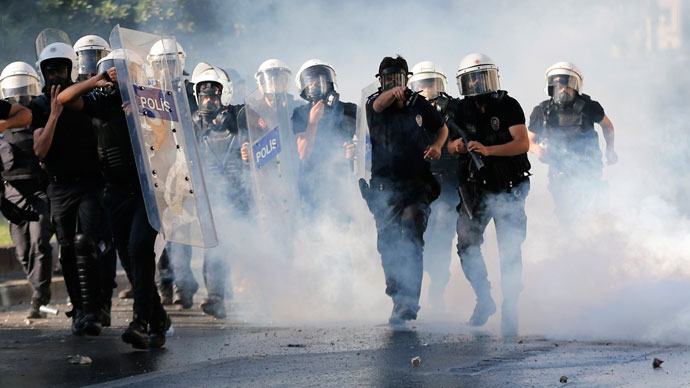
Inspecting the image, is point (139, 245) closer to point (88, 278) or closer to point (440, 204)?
point (88, 278)

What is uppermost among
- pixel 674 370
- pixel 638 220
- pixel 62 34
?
pixel 62 34

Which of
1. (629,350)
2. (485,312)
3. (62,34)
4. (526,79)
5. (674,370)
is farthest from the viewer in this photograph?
(526,79)

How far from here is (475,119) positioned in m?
7.82

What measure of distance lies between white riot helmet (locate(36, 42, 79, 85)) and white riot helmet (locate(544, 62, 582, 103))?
462 centimetres

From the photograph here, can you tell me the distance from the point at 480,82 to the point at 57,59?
8.67ft

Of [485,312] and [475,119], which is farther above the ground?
[475,119]

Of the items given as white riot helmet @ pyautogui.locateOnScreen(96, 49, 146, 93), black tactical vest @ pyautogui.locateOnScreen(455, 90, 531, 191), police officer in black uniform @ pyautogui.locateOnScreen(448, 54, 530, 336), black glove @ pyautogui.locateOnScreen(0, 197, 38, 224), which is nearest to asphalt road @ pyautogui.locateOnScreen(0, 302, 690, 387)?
police officer in black uniform @ pyautogui.locateOnScreen(448, 54, 530, 336)

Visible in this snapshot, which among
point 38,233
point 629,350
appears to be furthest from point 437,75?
point 629,350

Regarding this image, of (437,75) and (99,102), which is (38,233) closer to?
(99,102)

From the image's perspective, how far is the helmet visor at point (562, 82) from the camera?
10578 mm

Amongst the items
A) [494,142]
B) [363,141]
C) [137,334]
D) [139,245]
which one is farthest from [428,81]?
[137,334]

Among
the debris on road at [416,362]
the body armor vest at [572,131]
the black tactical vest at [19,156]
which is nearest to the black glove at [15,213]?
the black tactical vest at [19,156]

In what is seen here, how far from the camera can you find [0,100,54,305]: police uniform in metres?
8.94

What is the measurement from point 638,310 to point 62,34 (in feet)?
14.2
